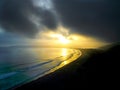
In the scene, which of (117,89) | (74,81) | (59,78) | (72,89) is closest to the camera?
(117,89)

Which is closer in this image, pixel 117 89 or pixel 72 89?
pixel 117 89

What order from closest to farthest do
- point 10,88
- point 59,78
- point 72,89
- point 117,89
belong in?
point 117,89, point 72,89, point 10,88, point 59,78

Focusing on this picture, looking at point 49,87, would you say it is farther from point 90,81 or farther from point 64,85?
point 90,81

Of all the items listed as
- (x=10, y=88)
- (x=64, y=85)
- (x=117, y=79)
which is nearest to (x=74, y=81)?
(x=64, y=85)

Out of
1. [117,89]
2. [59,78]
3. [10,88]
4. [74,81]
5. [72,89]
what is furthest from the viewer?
[59,78]

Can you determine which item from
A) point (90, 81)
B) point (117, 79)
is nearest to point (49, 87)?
point (90, 81)

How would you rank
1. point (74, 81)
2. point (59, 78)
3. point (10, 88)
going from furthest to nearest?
point (59, 78)
point (74, 81)
point (10, 88)

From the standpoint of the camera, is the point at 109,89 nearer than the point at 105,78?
Yes

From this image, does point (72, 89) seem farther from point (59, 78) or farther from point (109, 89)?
point (59, 78)
